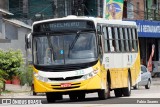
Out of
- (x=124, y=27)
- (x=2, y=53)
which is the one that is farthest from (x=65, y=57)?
(x=2, y=53)

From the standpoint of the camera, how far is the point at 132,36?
30797mm

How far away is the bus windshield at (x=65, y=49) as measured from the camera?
25094 millimetres

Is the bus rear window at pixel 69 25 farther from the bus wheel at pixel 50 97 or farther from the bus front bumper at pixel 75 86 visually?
the bus wheel at pixel 50 97

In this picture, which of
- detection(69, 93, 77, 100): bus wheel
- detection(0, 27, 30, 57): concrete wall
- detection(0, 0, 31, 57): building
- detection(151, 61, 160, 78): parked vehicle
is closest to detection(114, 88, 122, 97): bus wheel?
detection(69, 93, 77, 100): bus wheel

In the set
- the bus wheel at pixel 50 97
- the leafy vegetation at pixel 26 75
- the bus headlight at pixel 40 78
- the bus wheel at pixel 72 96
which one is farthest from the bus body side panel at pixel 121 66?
the leafy vegetation at pixel 26 75

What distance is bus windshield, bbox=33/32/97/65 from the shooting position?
988 inches

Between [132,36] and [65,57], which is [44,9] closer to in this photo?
[132,36]

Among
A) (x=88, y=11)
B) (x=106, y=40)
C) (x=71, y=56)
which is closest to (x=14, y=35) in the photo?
(x=88, y=11)

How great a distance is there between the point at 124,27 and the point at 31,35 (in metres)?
5.33

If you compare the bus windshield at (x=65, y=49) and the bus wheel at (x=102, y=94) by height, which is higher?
the bus windshield at (x=65, y=49)

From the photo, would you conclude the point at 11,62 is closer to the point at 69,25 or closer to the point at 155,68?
the point at 69,25

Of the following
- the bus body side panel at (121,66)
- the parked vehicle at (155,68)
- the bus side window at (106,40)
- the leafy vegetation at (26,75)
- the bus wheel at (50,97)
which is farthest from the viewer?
the parked vehicle at (155,68)

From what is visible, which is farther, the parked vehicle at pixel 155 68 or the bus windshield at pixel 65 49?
the parked vehicle at pixel 155 68

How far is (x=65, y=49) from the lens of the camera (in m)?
25.2
